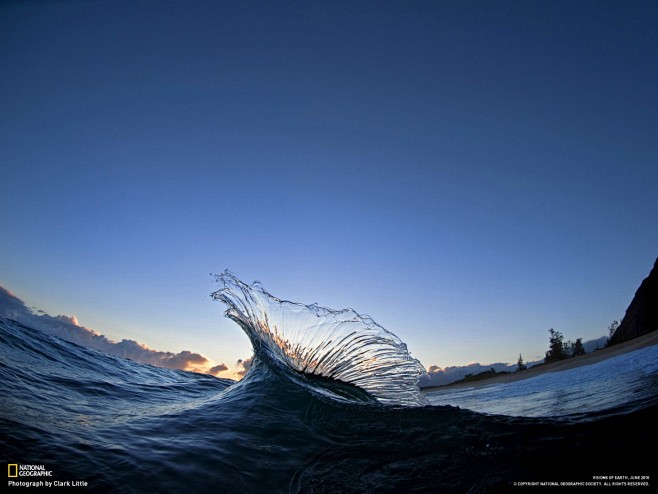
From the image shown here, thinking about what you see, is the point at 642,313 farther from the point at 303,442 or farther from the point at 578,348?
the point at 303,442

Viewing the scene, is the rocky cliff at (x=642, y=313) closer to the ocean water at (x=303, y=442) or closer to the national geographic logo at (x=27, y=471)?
the ocean water at (x=303, y=442)

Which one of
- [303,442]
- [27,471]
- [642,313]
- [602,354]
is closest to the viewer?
[27,471]

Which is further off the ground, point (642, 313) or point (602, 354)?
point (642, 313)

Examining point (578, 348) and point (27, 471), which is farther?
point (578, 348)

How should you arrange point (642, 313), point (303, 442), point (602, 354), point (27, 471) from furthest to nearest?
1. point (642, 313)
2. point (602, 354)
3. point (303, 442)
4. point (27, 471)

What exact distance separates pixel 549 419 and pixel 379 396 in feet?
13.2

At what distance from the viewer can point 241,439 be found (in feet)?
13.6

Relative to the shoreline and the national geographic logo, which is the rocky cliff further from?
the national geographic logo

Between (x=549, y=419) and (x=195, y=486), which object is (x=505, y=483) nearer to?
(x=549, y=419)

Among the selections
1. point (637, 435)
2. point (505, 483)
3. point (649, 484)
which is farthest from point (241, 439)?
point (637, 435)

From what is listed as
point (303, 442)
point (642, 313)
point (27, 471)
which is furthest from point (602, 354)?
point (27, 471)

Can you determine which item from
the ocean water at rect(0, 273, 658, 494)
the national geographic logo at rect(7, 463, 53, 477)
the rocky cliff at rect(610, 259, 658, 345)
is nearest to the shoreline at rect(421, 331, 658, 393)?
the rocky cliff at rect(610, 259, 658, 345)

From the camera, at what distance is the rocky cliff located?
113 ft

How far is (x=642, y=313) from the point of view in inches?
1423
